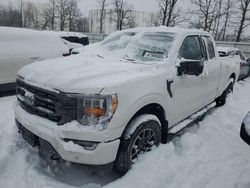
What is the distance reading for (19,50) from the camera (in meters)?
6.26

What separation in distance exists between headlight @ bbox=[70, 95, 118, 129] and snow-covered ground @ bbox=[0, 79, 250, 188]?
80 centimetres

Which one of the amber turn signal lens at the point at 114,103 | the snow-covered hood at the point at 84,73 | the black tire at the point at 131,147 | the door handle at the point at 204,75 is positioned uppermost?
the snow-covered hood at the point at 84,73

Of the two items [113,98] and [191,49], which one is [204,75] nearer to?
[191,49]

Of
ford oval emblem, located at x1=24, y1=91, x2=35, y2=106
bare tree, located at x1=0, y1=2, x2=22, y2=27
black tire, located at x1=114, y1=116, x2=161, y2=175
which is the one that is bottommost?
Result: black tire, located at x1=114, y1=116, x2=161, y2=175

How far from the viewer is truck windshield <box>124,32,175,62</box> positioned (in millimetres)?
3812

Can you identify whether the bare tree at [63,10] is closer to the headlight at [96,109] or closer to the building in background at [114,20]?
the building in background at [114,20]

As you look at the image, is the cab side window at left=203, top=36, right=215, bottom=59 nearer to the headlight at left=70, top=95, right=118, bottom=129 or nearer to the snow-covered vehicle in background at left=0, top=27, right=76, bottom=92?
the headlight at left=70, top=95, right=118, bottom=129

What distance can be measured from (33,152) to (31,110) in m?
0.75

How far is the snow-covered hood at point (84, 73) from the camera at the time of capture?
2.73m

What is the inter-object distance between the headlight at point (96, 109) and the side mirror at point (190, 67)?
1325 millimetres

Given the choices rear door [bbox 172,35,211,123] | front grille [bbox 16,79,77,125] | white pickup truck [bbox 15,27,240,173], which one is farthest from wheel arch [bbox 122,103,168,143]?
front grille [bbox 16,79,77,125]

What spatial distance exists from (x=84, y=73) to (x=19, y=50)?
3.88 metres

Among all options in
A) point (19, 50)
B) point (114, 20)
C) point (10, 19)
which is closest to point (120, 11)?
point (114, 20)

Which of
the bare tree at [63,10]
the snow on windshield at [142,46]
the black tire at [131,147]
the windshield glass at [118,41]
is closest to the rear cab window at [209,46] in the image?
the snow on windshield at [142,46]
